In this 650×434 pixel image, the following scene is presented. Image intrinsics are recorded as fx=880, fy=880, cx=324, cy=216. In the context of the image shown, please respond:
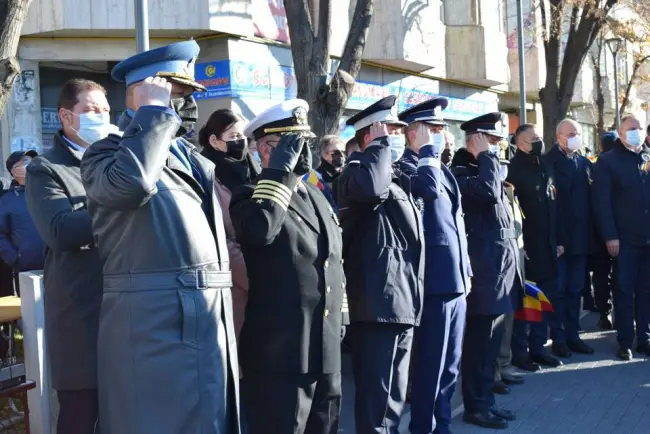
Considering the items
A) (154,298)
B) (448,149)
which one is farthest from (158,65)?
(448,149)

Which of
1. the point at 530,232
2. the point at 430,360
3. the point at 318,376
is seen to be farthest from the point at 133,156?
the point at 530,232

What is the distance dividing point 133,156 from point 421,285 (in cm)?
241

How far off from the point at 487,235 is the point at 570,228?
2.36 metres

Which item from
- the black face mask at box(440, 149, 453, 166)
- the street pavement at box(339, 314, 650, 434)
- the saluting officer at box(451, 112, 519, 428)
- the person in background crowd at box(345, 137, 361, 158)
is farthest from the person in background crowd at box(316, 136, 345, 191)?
the street pavement at box(339, 314, 650, 434)

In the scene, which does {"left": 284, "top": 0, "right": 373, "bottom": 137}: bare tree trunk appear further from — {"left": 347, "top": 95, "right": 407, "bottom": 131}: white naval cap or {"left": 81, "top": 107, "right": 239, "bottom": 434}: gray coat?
{"left": 81, "top": 107, "right": 239, "bottom": 434}: gray coat

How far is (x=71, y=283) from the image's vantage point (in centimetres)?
365

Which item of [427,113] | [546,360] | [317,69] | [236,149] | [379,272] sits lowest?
[546,360]

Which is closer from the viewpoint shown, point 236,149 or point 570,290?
point 236,149

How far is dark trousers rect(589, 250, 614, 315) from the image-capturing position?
979 centimetres

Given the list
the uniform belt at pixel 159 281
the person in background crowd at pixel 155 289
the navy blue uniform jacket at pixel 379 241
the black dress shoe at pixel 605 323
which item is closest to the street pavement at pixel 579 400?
the black dress shoe at pixel 605 323

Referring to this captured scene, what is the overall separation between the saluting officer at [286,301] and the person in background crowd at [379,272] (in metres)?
0.68

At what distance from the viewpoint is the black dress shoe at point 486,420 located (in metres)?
6.12

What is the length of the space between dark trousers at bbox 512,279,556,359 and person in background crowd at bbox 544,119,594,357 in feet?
0.72

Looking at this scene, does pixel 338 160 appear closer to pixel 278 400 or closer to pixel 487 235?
pixel 487 235
